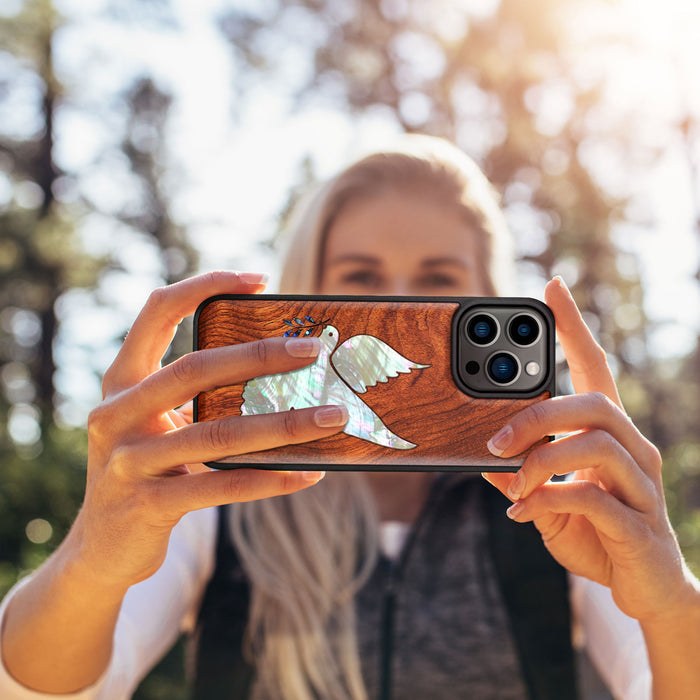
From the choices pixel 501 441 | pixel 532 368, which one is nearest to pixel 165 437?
pixel 501 441

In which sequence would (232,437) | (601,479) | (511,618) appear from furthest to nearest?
(511,618)
(601,479)
(232,437)

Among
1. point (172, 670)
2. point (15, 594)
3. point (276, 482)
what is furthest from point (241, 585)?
point (172, 670)

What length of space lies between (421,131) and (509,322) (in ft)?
31.4

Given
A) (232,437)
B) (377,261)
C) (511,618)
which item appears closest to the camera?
(232,437)

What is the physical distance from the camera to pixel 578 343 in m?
1.32

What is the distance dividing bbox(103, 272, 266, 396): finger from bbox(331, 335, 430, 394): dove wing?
26 cm

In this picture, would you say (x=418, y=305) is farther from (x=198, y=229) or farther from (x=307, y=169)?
(x=198, y=229)

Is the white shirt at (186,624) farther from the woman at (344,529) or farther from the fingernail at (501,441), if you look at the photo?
the fingernail at (501,441)

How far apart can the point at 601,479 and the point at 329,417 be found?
22.3 inches

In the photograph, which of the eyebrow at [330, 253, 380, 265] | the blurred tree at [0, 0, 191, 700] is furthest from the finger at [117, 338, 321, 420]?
the blurred tree at [0, 0, 191, 700]

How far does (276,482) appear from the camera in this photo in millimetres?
1211

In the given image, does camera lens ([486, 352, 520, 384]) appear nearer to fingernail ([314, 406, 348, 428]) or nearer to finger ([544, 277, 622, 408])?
finger ([544, 277, 622, 408])

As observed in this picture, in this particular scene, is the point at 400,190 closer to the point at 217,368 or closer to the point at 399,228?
the point at 399,228

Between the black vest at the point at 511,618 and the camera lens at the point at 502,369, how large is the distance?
3.54ft
